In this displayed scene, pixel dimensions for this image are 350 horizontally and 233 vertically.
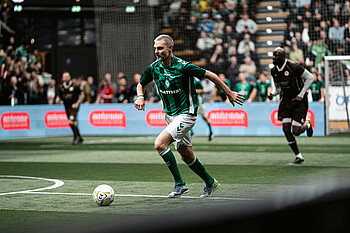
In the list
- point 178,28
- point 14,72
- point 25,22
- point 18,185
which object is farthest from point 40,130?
point 18,185

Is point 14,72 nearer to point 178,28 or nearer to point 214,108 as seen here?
→ point 178,28

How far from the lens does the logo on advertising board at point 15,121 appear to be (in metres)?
22.0

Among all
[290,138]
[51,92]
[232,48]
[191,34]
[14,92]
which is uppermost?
[191,34]

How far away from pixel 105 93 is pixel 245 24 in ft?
21.1

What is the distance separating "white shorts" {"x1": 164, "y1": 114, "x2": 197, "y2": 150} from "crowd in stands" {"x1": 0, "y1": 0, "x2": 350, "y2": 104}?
45.0ft

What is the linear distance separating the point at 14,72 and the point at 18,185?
55.7ft

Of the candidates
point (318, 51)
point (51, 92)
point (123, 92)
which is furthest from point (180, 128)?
point (51, 92)

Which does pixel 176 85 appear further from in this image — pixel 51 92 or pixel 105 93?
pixel 51 92

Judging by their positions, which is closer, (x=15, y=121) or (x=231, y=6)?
(x=15, y=121)

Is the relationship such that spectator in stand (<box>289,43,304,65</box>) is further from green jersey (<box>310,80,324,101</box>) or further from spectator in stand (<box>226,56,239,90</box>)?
spectator in stand (<box>226,56,239,90</box>)

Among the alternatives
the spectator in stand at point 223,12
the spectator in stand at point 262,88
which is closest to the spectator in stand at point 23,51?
the spectator in stand at point 223,12

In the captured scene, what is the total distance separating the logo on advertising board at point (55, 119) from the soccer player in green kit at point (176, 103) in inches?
640

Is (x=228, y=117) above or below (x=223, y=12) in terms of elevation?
below

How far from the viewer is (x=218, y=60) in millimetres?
24547
